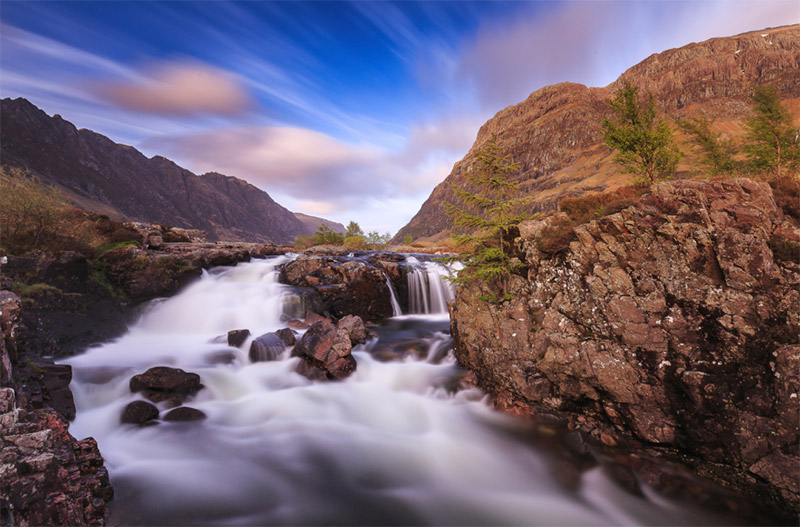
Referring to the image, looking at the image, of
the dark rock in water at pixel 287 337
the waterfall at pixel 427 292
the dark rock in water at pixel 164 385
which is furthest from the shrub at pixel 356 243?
the dark rock in water at pixel 164 385

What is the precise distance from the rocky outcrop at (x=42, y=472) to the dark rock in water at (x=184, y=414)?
107 inches

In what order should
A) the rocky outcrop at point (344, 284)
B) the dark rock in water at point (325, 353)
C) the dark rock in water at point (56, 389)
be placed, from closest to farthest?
the dark rock in water at point (56, 389) → the dark rock in water at point (325, 353) → the rocky outcrop at point (344, 284)

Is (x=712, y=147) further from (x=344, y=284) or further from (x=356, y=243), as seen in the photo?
(x=356, y=243)

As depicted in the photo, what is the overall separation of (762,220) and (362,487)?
32.1ft

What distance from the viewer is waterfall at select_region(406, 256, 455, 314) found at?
1898cm

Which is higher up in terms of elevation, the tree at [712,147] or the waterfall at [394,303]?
the tree at [712,147]

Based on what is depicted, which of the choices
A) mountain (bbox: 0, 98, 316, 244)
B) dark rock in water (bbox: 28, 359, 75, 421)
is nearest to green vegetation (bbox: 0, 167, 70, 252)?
dark rock in water (bbox: 28, 359, 75, 421)

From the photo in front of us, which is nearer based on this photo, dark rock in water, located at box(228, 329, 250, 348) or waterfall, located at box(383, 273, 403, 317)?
dark rock in water, located at box(228, 329, 250, 348)

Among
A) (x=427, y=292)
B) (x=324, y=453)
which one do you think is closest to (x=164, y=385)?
(x=324, y=453)

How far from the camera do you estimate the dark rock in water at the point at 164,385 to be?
8.27m

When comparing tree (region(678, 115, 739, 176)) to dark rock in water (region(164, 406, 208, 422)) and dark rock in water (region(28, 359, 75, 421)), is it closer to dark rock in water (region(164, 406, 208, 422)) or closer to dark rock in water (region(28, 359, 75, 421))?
dark rock in water (region(164, 406, 208, 422))

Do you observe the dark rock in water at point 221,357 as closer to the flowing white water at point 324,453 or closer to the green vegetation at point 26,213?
the flowing white water at point 324,453

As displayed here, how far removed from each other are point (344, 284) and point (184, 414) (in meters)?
10.2

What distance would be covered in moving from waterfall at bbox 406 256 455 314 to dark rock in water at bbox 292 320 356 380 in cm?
852
